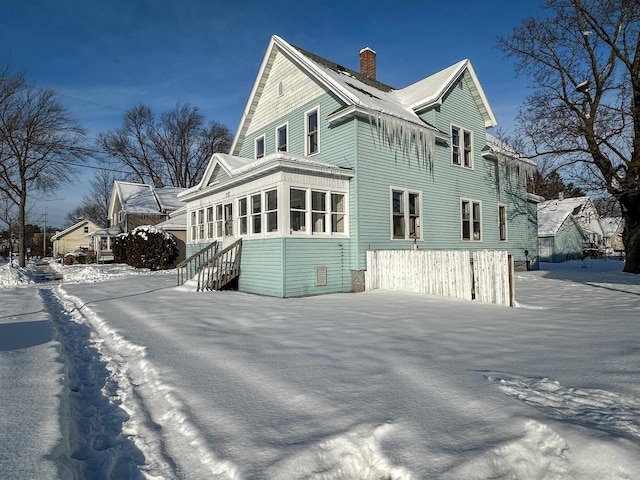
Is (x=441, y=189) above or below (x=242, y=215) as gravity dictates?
above

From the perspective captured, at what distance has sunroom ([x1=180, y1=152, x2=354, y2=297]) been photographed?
33.6 ft

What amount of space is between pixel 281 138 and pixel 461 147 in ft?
24.6

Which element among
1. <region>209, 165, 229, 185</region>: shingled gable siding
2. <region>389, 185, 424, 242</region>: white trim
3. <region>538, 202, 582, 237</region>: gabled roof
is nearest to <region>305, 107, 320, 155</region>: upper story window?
<region>389, 185, 424, 242</region>: white trim

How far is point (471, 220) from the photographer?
622 inches

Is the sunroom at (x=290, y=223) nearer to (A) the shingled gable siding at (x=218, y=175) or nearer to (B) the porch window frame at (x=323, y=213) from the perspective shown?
(B) the porch window frame at (x=323, y=213)

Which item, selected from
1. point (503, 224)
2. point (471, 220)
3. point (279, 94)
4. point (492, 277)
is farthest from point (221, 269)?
point (503, 224)

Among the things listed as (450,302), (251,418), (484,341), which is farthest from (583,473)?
(450,302)

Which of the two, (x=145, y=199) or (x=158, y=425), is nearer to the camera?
(x=158, y=425)

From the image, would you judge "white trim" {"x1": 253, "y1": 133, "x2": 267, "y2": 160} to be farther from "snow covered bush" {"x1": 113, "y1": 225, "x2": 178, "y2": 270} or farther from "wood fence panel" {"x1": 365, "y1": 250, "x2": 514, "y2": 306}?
"snow covered bush" {"x1": 113, "y1": 225, "x2": 178, "y2": 270}

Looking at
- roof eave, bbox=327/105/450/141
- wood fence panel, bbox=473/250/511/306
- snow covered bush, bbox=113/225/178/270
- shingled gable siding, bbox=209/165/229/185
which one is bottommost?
wood fence panel, bbox=473/250/511/306

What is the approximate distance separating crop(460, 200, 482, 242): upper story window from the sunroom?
654 cm

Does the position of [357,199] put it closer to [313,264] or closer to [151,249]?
[313,264]

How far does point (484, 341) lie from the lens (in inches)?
199

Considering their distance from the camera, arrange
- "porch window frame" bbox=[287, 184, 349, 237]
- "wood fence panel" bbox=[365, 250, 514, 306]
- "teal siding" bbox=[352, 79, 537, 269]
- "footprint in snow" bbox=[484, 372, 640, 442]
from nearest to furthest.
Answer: "footprint in snow" bbox=[484, 372, 640, 442] → "wood fence panel" bbox=[365, 250, 514, 306] → "porch window frame" bbox=[287, 184, 349, 237] → "teal siding" bbox=[352, 79, 537, 269]
